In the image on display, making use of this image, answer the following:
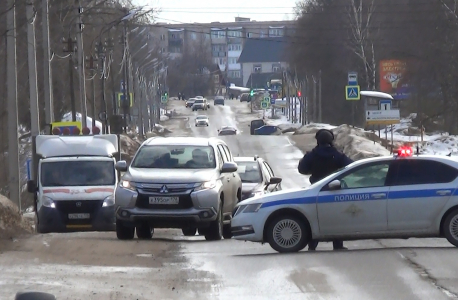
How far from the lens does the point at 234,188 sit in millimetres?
17922

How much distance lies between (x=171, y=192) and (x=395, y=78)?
57.9 m

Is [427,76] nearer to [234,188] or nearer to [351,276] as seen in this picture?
[234,188]

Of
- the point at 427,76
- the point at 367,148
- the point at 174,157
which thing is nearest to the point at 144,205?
the point at 174,157

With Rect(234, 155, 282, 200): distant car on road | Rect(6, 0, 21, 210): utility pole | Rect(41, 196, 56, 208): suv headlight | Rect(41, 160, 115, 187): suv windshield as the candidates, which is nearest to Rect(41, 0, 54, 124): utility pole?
Rect(6, 0, 21, 210): utility pole

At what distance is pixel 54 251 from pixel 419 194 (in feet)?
17.6

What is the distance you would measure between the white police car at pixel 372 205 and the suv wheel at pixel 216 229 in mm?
2983

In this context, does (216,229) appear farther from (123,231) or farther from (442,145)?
(442,145)

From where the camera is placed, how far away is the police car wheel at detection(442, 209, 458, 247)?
A: 12648mm

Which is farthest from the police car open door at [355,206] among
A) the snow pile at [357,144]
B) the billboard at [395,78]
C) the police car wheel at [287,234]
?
the billboard at [395,78]

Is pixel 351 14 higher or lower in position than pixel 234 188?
higher

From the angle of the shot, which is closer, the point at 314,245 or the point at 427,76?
the point at 314,245

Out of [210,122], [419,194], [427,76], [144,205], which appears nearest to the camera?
[419,194]

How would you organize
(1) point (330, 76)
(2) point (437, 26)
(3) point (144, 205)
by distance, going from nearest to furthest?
(3) point (144, 205) < (2) point (437, 26) < (1) point (330, 76)

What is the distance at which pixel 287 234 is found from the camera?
13055 mm
